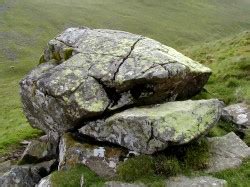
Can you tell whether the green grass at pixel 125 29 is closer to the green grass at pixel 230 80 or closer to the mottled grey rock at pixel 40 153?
the green grass at pixel 230 80

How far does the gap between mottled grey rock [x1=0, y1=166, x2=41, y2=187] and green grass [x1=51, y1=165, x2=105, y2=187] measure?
248 cm

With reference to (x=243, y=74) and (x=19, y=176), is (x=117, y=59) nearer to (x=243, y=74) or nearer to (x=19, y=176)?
(x=19, y=176)

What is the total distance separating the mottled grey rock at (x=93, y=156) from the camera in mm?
17812

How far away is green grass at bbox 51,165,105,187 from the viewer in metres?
17.0

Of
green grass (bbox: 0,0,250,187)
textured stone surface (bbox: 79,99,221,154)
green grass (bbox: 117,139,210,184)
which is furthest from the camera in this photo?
green grass (bbox: 0,0,250,187)

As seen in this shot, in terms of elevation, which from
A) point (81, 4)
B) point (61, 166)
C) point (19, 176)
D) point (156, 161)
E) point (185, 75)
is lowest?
point (81, 4)

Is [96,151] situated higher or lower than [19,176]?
higher

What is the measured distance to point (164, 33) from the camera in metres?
149

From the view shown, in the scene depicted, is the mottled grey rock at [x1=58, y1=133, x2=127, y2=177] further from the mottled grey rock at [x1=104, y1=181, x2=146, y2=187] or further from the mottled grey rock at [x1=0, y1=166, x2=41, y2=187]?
the mottled grey rock at [x1=0, y1=166, x2=41, y2=187]

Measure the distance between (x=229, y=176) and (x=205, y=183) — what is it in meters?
1.17

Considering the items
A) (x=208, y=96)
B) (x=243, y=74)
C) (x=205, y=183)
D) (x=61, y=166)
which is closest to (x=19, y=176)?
(x=61, y=166)

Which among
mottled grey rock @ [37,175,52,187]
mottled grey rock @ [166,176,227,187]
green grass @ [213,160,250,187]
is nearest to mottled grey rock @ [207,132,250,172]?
green grass @ [213,160,250,187]

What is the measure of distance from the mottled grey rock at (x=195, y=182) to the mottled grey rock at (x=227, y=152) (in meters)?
0.85

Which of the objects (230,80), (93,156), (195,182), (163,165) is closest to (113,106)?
(93,156)
